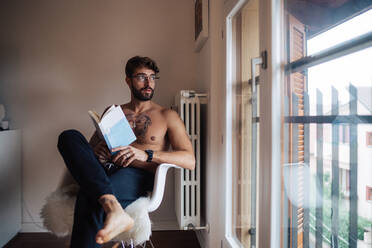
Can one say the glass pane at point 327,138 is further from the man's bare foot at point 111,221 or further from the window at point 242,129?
the man's bare foot at point 111,221

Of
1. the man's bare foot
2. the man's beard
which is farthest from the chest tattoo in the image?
the man's bare foot

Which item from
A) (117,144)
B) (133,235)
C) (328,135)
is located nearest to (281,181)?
(328,135)

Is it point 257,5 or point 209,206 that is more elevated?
point 257,5

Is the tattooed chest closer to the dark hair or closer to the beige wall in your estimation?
the dark hair

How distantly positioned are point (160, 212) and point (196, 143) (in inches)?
33.4

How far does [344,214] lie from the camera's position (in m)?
0.66

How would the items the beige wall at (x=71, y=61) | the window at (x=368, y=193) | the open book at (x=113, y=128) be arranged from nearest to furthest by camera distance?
the window at (x=368, y=193)
the open book at (x=113, y=128)
the beige wall at (x=71, y=61)

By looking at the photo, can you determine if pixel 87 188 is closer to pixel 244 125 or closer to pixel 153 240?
pixel 244 125

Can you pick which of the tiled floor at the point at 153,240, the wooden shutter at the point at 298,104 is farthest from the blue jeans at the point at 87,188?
the tiled floor at the point at 153,240

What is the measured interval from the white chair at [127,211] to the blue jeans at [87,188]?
99 millimetres

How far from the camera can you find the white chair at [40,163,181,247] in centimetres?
125

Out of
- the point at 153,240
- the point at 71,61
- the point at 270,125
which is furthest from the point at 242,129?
the point at 71,61

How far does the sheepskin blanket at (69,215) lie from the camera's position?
4.08 ft

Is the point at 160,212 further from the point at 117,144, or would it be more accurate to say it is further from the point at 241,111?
the point at 241,111
